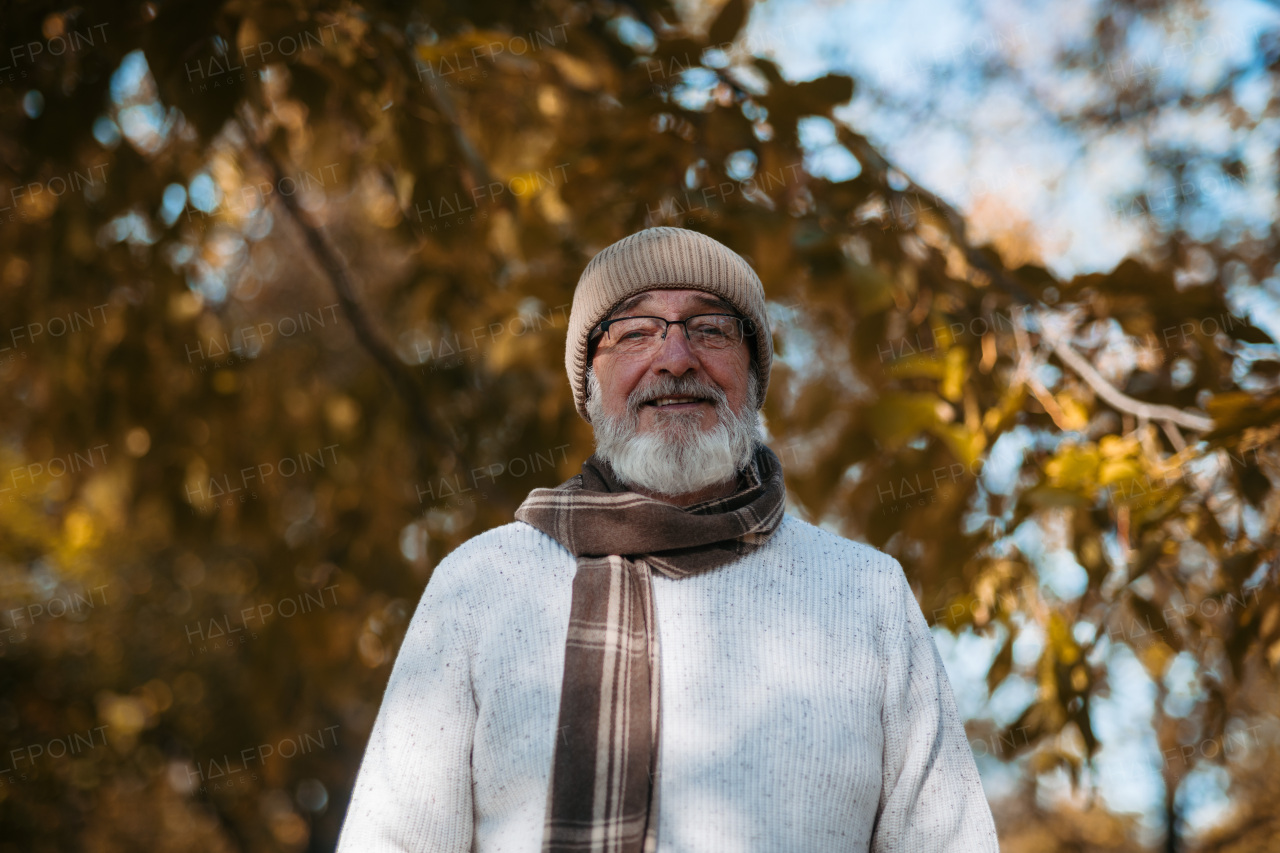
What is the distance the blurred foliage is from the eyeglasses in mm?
535

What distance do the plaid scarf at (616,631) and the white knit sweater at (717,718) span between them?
30 millimetres

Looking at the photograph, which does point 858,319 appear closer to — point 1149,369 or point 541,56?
point 1149,369

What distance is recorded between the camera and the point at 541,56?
2.74 metres

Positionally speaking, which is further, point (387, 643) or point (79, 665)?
point (79, 665)

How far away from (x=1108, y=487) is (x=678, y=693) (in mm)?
1145

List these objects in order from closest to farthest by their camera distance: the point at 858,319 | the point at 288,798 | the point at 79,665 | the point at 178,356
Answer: the point at 858,319 → the point at 178,356 → the point at 79,665 → the point at 288,798

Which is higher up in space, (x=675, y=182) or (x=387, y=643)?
(x=675, y=182)

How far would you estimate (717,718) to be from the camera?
1.32m

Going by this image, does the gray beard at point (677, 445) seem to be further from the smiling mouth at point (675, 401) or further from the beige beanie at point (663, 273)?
the beige beanie at point (663, 273)

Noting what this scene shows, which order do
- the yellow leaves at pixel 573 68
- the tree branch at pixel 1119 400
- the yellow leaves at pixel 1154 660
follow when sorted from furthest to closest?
the yellow leaves at pixel 1154 660, the yellow leaves at pixel 573 68, the tree branch at pixel 1119 400

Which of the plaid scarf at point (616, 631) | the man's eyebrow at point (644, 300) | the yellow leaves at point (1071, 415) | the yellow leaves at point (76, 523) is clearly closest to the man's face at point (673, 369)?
the man's eyebrow at point (644, 300)

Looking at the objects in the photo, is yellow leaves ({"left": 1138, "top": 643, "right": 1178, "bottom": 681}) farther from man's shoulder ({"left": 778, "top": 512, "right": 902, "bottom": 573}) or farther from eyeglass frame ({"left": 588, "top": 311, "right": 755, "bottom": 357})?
eyeglass frame ({"left": 588, "top": 311, "right": 755, "bottom": 357})

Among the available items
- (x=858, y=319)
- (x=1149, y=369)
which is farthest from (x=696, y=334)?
(x=1149, y=369)

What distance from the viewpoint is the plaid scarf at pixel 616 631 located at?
4.07 feet
